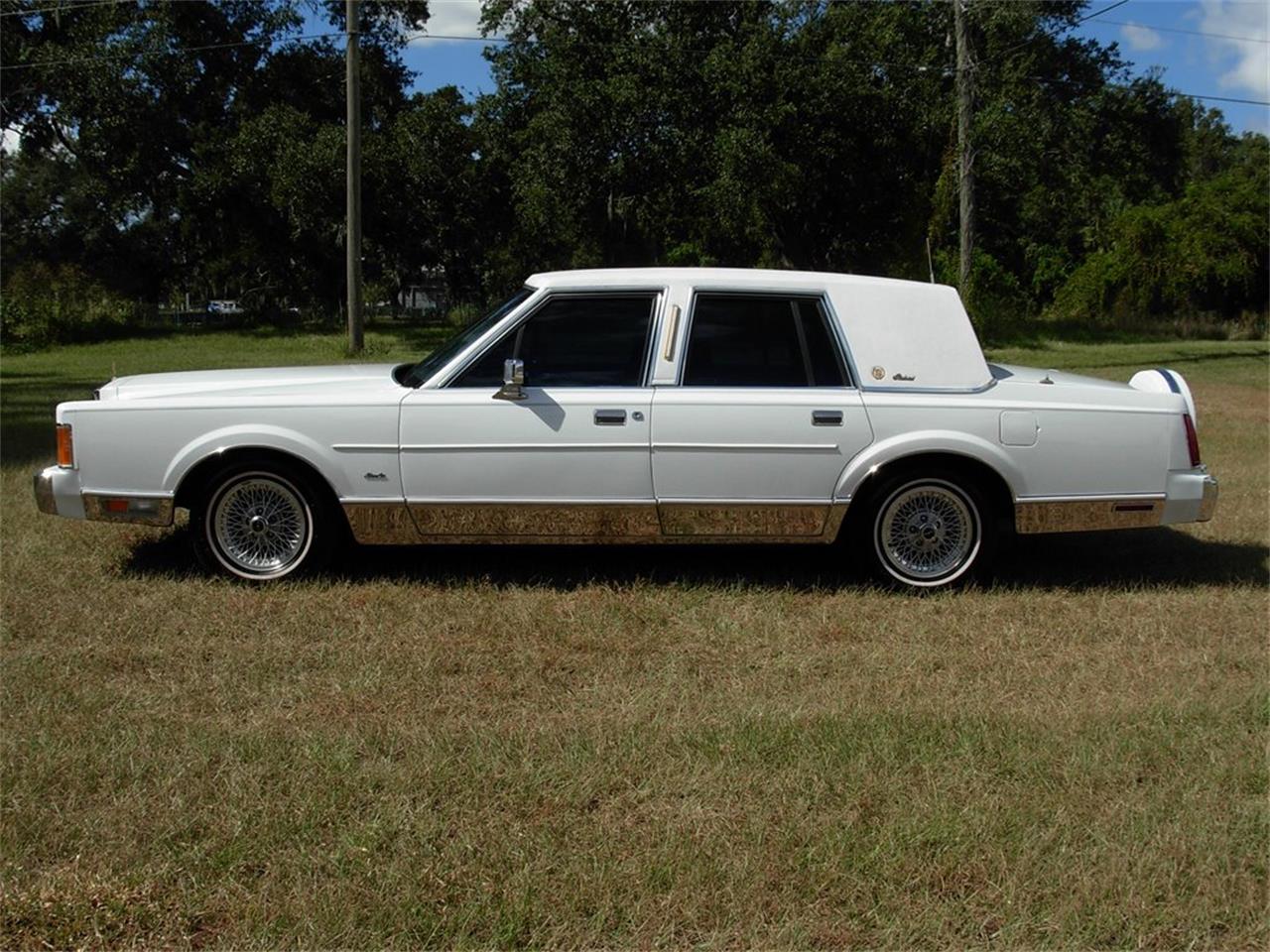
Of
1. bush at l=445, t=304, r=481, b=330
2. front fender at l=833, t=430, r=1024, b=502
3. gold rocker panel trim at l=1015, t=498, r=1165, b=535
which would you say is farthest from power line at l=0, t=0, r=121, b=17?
gold rocker panel trim at l=1015, t=498, r=1165, b=535

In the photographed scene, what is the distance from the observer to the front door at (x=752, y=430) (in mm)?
6172

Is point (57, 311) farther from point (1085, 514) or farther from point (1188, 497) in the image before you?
point (1188, 497)

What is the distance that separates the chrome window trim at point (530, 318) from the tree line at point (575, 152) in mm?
20967

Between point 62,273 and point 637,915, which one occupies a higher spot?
Answer: point 62,273

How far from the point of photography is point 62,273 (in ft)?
113

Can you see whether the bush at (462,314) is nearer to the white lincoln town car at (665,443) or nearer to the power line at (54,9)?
the power line at (54,9)

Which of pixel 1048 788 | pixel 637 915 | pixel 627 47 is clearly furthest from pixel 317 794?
pixel 627 47

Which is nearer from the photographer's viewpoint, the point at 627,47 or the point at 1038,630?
the point at 1038,630

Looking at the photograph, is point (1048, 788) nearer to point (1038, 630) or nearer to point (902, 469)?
point (1038, 630)

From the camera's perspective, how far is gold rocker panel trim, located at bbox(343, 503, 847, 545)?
20.4 feet

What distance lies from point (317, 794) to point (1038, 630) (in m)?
3.39

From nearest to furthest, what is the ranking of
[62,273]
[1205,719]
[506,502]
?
1. [1205,719]
2. [506,502]
3. [62,273]

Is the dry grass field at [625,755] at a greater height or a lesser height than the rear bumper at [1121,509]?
lesser

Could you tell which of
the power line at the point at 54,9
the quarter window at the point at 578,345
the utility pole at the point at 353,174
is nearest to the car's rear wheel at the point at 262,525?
the quarter window at the point at 578,345
